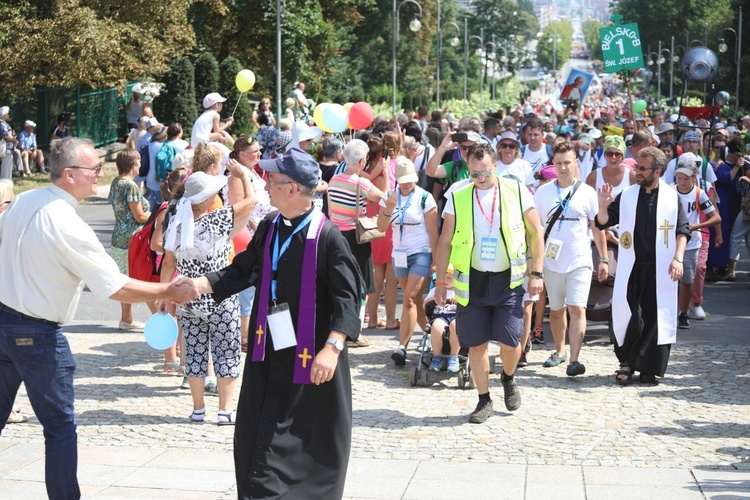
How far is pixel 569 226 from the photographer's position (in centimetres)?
966

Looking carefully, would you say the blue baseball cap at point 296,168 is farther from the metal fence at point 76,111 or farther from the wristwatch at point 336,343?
the metal fence at point 76,111

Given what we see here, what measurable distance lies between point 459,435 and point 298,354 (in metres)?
2.79

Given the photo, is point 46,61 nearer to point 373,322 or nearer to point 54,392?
point 373,322

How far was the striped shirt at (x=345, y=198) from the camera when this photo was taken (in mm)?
10312

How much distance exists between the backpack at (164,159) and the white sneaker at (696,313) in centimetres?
691

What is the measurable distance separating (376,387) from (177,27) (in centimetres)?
2489

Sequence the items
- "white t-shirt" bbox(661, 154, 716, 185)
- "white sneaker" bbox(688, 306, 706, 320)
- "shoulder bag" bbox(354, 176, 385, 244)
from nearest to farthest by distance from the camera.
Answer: "shoulder bag" bbox(354, 176, 385, 244)
"white sneaker" bbox(688, 306, 706, 320)
"white t-shirt" bbox(661, 154, 716, 185)

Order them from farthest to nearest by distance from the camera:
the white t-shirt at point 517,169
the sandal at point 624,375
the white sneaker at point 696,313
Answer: the white sneaker at point 696,313, the white t-shirt at point 517,169, the sandal at point 624,375

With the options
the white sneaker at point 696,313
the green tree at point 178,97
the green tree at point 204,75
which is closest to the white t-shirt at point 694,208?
the white sneaker at point 696,313

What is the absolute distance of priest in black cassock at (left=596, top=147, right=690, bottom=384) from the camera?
9.26 metres

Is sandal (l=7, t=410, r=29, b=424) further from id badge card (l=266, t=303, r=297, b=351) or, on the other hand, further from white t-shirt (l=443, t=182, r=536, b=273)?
id badge card (l=266, t=303, r=297, b=351)

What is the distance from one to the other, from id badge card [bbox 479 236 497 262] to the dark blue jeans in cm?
327

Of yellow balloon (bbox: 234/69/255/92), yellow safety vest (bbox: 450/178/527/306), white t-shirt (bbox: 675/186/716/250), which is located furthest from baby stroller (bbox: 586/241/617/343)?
yellow balloon (bbox: 234/69/255/92)

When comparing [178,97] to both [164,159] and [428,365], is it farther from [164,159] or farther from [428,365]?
[428,365]
